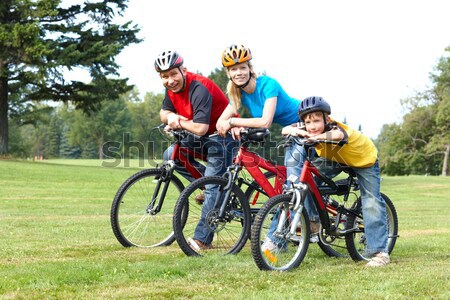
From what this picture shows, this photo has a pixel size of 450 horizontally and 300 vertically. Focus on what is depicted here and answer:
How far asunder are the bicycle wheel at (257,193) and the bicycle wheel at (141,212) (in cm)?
83

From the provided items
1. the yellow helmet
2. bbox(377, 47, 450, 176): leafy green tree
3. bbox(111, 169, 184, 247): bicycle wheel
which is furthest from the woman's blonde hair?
bbox(377, 47, 450, 176): leafy green tree

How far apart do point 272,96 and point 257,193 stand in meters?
1.21

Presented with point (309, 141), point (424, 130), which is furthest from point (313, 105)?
point (424, 130)

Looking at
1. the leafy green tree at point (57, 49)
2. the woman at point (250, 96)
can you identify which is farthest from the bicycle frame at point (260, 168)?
the leafy green tree at point (57, 49)

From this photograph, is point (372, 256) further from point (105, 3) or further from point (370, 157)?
point (105, 3)

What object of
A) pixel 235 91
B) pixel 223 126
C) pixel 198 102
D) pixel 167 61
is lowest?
pixel 223 126

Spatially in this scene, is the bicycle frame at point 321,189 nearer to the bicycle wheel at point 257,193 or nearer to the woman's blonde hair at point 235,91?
the bicycle wheel at point 257,193

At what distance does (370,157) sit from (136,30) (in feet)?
102

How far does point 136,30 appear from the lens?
1395 inches

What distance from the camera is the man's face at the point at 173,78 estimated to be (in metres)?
6.58

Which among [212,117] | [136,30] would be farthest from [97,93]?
[212,117]

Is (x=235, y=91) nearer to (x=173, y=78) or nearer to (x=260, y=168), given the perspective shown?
(x=173, y=78)

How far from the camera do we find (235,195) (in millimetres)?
6277

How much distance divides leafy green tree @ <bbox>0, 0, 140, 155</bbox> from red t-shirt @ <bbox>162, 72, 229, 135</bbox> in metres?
25.5
